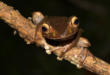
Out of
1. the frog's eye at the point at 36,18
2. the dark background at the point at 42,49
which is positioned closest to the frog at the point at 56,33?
the frog's eye at the point at 36,18

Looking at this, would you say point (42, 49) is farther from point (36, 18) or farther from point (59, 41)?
point (59, 41)

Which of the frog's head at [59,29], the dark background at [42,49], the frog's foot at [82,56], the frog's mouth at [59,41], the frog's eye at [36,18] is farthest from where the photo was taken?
the dark background at [42,49]

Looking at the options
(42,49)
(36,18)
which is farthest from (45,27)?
(42,49)

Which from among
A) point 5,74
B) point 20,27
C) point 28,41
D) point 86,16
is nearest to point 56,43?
point 28,41

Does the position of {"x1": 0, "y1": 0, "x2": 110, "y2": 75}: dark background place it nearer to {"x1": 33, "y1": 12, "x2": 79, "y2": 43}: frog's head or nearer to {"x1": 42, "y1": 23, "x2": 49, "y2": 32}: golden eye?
{"x1": 33, "y1": 12, "x2": 79, "y2": 43}: frog's head

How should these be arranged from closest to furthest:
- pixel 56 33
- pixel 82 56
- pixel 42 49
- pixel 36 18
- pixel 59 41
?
pixel 82 56 < pixel 56 33 < pixel 59 41 < pixel 36 18 < pixel 42 49

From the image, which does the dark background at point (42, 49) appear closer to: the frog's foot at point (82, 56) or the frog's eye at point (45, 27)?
the frog's foot at point (82, 56)

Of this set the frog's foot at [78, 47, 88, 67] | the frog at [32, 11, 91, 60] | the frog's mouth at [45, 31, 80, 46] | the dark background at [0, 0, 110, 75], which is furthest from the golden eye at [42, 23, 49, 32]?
the dark background at [0, 0, 110, 75]

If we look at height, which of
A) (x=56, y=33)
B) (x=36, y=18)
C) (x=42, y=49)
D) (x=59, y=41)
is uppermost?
(x=56, y=33)

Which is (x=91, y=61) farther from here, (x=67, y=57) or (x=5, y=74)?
(x=5, y=74)
